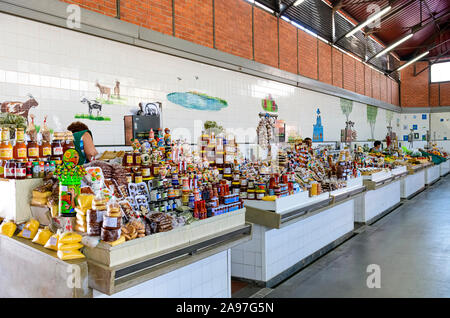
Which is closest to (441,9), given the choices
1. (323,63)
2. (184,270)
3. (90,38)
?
(323,63)

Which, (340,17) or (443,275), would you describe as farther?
(340,17)

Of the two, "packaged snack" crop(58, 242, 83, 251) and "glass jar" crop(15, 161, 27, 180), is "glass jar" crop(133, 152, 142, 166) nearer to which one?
"glass jar" crop(15, 161, 27, 180)

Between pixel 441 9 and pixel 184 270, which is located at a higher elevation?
pixel 441 9

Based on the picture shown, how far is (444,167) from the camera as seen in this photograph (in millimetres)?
16906

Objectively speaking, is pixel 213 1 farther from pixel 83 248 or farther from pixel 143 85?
pixel 83 248

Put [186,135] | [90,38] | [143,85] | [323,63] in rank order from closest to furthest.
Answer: [90,38], [143,85], [186,135], [323,63]

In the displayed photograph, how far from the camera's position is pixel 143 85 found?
5.32 m

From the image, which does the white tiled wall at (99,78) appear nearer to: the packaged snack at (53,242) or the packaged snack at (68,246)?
the packaged snack at (53,242)

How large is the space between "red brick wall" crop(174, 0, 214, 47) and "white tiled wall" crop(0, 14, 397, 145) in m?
0.44

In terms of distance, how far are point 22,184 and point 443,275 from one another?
14.9 ft

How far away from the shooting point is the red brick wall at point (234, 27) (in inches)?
269

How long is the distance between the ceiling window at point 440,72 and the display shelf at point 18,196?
71.1ft

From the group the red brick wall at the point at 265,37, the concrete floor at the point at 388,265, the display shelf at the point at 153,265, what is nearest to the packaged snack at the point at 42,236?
the display shelf at the point at 153,265
